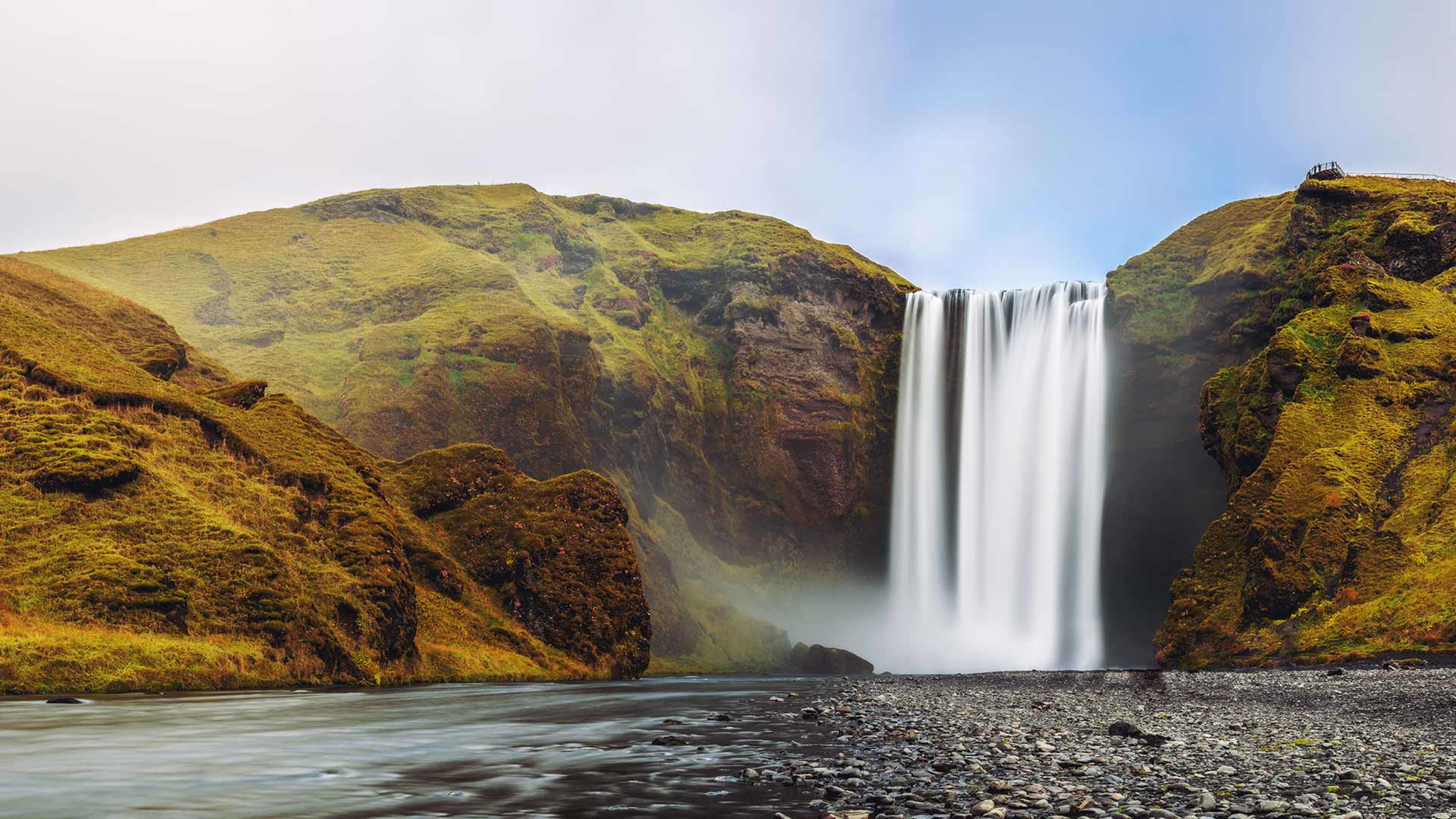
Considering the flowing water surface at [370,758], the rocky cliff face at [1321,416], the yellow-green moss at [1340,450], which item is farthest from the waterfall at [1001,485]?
the flowing water surface at [370,758]

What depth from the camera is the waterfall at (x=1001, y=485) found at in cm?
8444

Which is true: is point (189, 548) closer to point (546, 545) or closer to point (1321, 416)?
point (546, 545)

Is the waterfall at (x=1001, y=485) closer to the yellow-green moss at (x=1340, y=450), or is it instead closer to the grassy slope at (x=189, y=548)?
the yellow-green moss at (x=1340, y=450)

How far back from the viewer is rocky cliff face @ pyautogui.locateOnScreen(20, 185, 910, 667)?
3617 inches

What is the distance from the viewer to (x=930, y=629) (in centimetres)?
9506

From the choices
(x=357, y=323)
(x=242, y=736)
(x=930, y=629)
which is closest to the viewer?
(x=242, y=736)

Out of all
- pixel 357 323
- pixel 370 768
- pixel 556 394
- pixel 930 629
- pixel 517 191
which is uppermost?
pixel 517 191

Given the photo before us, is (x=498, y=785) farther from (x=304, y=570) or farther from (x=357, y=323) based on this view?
(x=357, y=323)

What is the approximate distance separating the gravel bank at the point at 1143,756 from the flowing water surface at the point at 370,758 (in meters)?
1.42

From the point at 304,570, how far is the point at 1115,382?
7266cm

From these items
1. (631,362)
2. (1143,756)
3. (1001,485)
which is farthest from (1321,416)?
(631,362)

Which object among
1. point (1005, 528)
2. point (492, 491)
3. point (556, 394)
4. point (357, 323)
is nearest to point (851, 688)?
point (492, 491)

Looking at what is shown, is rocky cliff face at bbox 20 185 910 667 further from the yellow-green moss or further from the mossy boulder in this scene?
the yellow-green moss

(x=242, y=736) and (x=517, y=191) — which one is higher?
(x=517, y=191)
